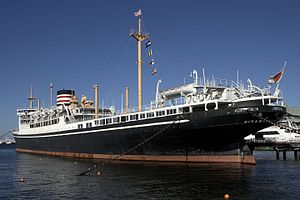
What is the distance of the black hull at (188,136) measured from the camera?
137 ft

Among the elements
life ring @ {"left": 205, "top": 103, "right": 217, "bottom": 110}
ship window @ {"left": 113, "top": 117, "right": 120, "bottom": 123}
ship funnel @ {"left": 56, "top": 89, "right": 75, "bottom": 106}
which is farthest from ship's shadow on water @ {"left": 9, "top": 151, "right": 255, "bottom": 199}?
ship funnel @ {"left": 56, "top": 89, "right": 75, "bottom": 106}

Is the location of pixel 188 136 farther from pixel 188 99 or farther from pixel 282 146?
pixel 282 146

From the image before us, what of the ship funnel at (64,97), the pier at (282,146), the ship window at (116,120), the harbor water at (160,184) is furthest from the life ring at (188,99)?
the ship funnel at (64,97)

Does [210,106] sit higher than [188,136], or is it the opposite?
[210,106]

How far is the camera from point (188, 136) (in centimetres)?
→ 4484

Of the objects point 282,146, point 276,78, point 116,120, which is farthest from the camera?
point 282,146

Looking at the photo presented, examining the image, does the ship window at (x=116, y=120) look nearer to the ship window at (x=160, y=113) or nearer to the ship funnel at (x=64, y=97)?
the ship window at (x=160, y=113)

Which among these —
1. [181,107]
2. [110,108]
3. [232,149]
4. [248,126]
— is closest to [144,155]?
[181,107]

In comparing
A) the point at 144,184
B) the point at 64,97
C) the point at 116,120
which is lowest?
the point at 144,184

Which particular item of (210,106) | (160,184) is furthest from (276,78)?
(160,184)

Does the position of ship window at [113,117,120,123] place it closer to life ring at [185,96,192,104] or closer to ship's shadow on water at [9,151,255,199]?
life ring at [185,96,192,104]

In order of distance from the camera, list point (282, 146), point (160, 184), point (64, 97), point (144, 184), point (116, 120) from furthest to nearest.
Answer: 1. point (64, 97)
2. point (282, 146)
3. point (116, 120)
4. point (144, 184)
5. point (160, 184)

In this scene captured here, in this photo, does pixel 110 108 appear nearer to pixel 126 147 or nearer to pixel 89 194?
pixel 126 147

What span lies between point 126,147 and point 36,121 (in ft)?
163
